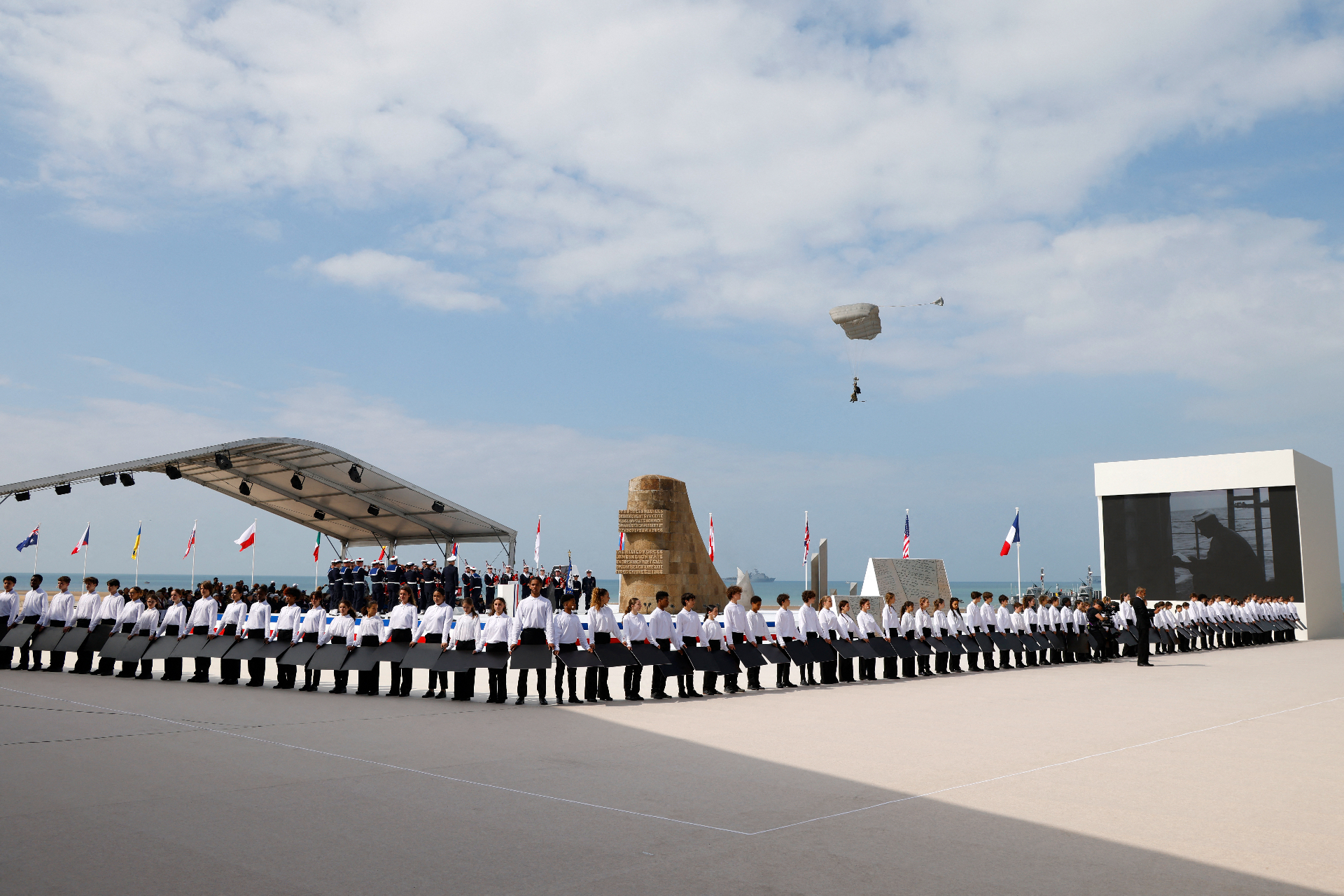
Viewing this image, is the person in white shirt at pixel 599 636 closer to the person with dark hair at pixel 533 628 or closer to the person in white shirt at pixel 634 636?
the person in white shirt at pixel 634 636

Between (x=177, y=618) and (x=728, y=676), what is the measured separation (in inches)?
344

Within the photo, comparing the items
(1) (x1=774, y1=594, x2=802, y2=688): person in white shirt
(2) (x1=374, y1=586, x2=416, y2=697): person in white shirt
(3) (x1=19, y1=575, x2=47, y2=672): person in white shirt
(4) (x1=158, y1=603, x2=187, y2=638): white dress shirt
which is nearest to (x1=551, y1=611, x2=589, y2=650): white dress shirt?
(2) (x1=374, y1=586, x2=416, y2=697): person in white shirt

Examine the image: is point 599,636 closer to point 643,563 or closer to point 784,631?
point 784,631

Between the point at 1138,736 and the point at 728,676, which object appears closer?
the point at 1138,736

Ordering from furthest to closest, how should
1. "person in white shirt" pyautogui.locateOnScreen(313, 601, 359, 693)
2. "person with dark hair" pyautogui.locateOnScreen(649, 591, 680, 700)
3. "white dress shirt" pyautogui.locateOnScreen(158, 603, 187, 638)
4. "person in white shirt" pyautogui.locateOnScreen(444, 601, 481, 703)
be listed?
"white dress shirt" pyautogui.locateOnScreen(158, 603, 187, 638) < "person with dark hair" pyautogui.locateOnScreen(649, 591, 680, 700) < "person in white shirt" pyautogui.locateOnScreen(313, 601, 359, 693) < "person in white shirt" pyautogui.locateOnScreen(444, 601, 481, 703)

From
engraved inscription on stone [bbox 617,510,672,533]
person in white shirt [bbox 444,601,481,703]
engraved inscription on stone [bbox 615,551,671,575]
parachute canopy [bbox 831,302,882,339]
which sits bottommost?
person in white shirt [bbox 444,601,481,703]

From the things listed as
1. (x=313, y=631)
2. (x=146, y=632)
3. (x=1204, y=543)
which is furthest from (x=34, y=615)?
(x=1204, y=543)

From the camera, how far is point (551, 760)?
754 cm

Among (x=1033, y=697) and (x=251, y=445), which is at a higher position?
(x=251, y=445)

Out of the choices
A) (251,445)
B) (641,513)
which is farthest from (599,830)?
(251,445)

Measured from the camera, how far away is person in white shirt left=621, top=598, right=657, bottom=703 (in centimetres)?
1234

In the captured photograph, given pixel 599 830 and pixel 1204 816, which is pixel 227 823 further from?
pixel 1204 816

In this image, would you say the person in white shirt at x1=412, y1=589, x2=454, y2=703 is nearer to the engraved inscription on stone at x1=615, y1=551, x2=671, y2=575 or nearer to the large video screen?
the engraved inscription on stone at x1=615, y1=551, x2=671, y2=575

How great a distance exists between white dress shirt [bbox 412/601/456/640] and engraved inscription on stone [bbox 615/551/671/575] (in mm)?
9287
